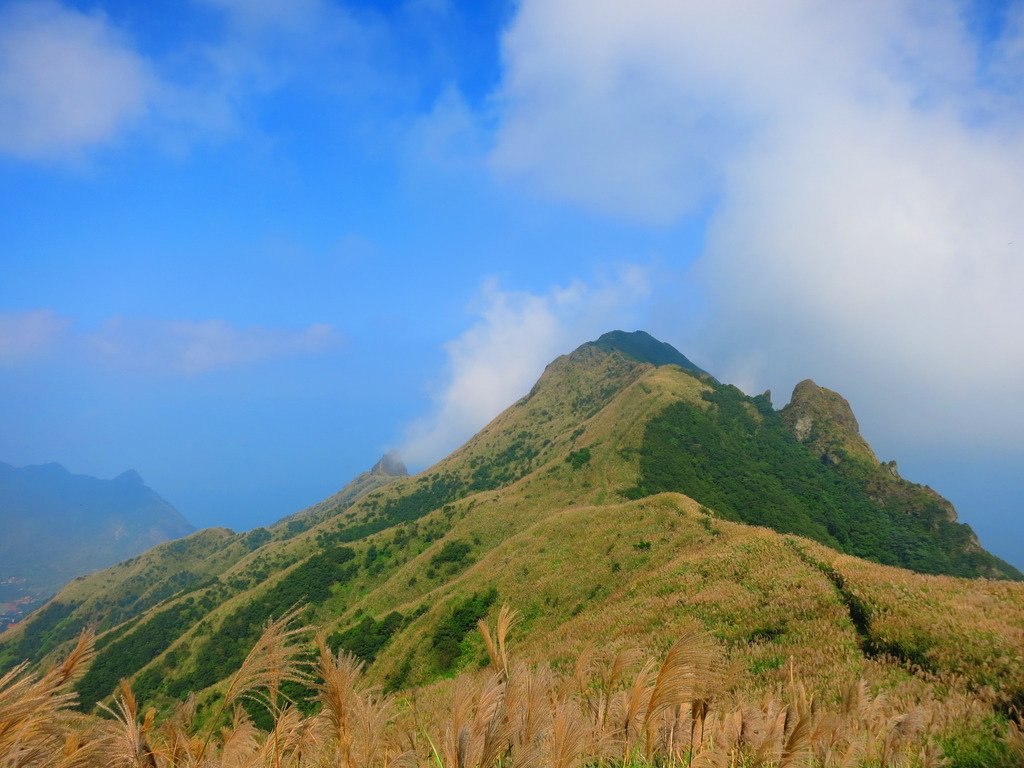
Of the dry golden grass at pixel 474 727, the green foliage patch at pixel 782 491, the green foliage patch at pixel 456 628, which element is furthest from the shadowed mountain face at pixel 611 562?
the dry golden grass at pixel 474 727

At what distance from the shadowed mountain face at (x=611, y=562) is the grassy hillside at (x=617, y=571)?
0.16m

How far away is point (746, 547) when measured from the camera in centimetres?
2359

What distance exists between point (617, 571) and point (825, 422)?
9163 cm

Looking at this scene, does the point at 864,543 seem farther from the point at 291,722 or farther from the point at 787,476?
the point at 291,722

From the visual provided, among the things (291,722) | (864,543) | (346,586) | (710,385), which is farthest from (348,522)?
(291,722)

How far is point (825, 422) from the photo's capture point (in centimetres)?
10181

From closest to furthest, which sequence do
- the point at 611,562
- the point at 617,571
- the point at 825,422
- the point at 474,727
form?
the point at 474,727, the point at 617,571, the point at 611,562, the point at 825,422

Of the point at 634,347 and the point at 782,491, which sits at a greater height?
the point at 634,347

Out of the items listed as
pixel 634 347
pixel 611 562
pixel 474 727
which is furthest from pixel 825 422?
pixel 474 727

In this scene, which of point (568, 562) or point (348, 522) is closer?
point (568, 562)

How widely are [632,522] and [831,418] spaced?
8818 centimetres

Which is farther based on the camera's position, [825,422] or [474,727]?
[825,422]

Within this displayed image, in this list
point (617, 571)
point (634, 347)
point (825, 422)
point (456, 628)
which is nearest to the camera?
point (617, 571)

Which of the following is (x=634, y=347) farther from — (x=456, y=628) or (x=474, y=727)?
(x=474, y=727)
